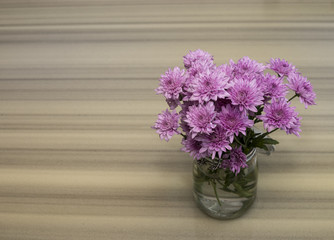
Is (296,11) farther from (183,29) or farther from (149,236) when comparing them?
(149,236)

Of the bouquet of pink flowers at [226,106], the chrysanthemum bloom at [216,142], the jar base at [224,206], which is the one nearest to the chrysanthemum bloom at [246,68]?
the bouquet of pink flowers at [226,106]

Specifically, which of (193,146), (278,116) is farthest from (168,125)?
(278,116)

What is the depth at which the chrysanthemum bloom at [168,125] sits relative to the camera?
62cm

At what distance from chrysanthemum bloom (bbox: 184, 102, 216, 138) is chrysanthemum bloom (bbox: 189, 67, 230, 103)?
11 mm

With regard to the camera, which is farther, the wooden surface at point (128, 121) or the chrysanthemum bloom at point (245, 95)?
the wooden surface at point (128, 121)

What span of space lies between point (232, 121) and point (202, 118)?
0.04 metres

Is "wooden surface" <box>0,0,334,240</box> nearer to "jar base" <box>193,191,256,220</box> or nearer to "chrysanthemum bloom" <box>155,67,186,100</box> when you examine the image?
"jar base" <box>193,191,256,220</box>

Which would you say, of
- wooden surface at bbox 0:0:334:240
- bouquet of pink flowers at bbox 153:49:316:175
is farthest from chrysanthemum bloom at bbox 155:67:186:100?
wooden surface at bbox 0:0:334:240

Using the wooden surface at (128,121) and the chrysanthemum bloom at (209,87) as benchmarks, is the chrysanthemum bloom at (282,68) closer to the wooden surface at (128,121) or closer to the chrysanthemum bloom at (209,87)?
the chrysanthemum bloom at (209,87)

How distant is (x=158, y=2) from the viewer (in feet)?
4.47

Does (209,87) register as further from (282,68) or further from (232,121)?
(282,68)

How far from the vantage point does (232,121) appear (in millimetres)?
578

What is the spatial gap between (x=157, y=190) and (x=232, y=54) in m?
0.50

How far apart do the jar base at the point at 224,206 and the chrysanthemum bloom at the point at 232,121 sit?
0.18 m
